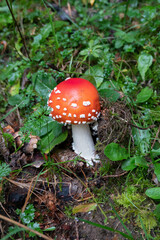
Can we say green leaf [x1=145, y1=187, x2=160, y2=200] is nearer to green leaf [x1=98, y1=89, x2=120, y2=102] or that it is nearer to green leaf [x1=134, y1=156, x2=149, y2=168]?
green leaf [x1=134, y1=156, x2=149, y2=168]

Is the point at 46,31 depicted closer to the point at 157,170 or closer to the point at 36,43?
the point at 36,43

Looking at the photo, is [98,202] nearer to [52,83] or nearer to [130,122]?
[130,122]

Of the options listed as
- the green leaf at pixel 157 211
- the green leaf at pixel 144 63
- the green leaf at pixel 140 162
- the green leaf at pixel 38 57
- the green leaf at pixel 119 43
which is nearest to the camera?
the green leaf at pixel 157 211

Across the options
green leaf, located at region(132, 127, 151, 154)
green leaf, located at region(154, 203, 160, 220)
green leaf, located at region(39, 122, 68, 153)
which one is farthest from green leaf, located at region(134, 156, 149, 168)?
green leaf, located at region(39, 122, 68, 153)

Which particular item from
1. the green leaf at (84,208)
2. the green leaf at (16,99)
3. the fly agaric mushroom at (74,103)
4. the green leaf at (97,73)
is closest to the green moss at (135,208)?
the green leaf at (84,208)

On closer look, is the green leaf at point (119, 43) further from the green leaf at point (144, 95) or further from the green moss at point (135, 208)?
the green moss at point (135, 208)

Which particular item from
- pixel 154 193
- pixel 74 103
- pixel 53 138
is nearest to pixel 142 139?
pixel 154 193
